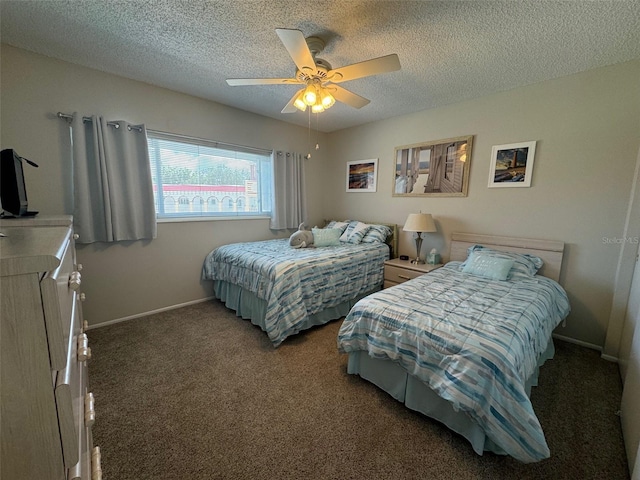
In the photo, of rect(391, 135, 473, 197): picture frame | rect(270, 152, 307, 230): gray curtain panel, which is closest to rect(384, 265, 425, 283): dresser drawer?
rect(391, 135, 473, 197): picture frame

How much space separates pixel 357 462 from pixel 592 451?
131 centimetres

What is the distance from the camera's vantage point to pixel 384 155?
3.83 m

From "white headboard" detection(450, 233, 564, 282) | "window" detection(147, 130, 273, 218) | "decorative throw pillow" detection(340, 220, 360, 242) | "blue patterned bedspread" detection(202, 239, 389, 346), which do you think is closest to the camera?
"blue patterned bedspread" detection(202, 239, 389, 346)

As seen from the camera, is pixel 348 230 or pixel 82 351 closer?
pixel 82 351

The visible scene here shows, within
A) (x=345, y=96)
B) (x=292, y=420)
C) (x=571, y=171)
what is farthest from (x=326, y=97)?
(x=571, y=171)

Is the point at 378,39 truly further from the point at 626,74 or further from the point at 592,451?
the point at 592,451

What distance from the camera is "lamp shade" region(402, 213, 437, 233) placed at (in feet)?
10.3

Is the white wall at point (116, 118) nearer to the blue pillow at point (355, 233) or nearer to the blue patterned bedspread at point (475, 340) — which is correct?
the blue pillow at point (355, 233)

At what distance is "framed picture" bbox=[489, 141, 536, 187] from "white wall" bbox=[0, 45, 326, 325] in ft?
9.35

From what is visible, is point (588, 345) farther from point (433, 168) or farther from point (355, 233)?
point (355, 233)

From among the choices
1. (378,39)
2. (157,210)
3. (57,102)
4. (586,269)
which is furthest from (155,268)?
(586,269)

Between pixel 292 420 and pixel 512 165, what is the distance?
3143 mm

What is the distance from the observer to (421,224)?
3.16m

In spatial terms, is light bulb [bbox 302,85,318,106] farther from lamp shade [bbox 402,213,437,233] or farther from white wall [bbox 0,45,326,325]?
lamp shade [bbox 402,213,437,233]
